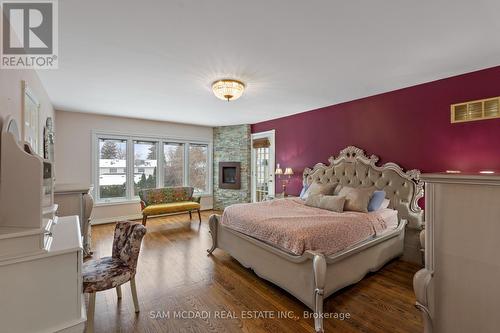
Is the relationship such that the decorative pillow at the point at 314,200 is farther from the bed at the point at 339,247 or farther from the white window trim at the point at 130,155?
the white window trim at the point at 130,155

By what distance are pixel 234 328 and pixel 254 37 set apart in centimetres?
262

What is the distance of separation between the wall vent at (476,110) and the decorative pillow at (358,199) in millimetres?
1427

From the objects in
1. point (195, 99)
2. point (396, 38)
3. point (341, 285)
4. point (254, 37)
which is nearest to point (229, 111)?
point (195, 99)

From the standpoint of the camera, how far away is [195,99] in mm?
4031

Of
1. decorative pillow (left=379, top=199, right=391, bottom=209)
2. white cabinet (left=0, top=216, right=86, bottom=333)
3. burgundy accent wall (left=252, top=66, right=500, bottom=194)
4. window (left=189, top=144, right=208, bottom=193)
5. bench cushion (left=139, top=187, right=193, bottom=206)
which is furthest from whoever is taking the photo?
window (left=189, top=144, right=208, bottom=193)

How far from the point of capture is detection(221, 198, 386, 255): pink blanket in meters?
2.22

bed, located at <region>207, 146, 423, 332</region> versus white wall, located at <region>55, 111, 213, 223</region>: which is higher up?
white wall, located at <region>55, 111, 213, 223</region>

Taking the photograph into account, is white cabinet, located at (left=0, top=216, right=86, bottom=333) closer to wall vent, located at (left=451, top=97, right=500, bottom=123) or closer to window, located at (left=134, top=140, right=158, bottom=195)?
wall vent, located at (left=451, top=97, right=500, bottom=123)

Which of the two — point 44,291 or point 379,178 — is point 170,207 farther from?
point 379,178

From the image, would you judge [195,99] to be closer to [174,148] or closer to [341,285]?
[174,148]

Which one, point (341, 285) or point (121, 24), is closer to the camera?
point (121, 24)

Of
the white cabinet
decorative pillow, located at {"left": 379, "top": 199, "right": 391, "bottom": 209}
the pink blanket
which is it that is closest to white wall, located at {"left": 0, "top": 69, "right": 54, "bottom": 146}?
the white cabinet

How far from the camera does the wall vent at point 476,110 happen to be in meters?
2.68

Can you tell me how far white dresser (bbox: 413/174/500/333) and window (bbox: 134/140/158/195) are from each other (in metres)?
6.04
